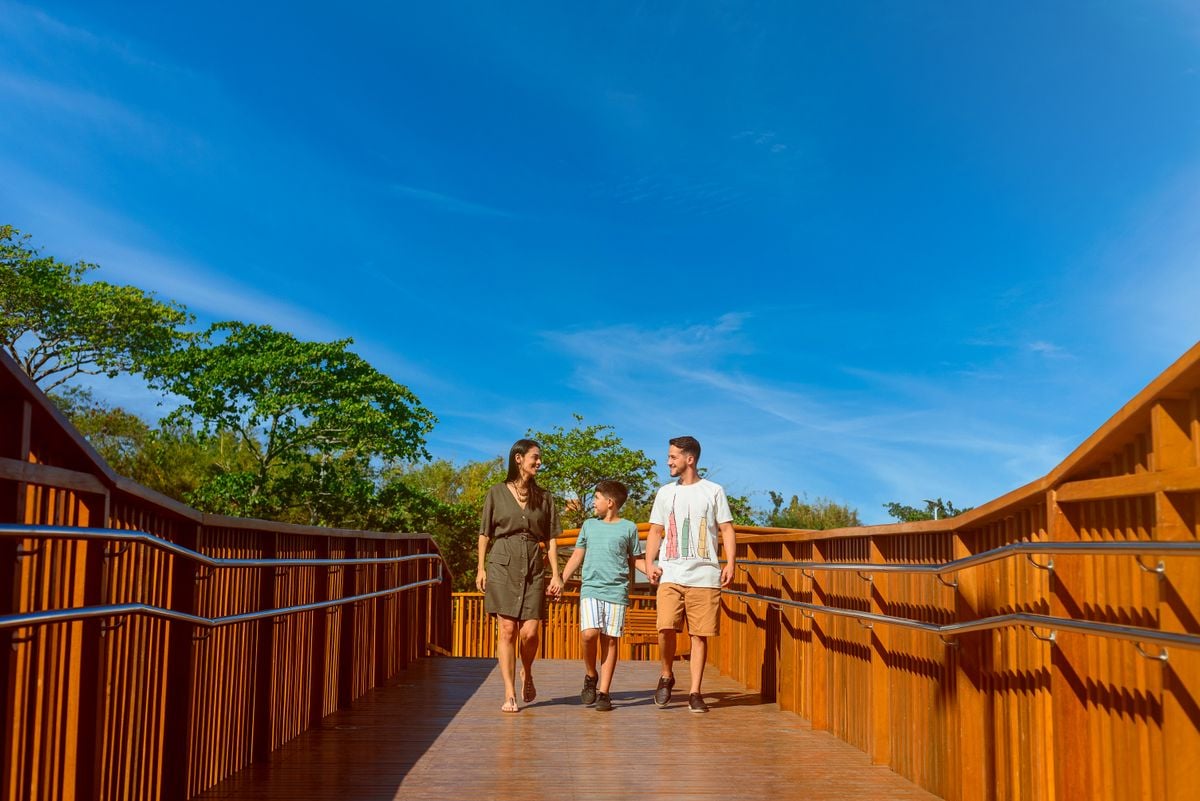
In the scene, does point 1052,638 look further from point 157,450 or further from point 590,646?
point 157,450

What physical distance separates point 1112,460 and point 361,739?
4263 mm

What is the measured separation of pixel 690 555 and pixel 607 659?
3.23 feet

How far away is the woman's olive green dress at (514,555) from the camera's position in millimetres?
7301

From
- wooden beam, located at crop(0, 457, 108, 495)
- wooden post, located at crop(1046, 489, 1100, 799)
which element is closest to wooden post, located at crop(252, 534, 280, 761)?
wooden beam, located at crop(0, 457, 108, 495)

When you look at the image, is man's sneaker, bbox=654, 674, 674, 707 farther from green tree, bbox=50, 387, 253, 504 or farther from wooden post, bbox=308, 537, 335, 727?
green tree, bbox=50, 387, 253, 504

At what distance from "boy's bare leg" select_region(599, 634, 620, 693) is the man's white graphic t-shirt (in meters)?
0.70

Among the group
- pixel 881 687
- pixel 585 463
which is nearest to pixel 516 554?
pixel 881 687

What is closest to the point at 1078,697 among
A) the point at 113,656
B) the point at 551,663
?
the point at 113,656

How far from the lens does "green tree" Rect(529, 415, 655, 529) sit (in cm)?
3953

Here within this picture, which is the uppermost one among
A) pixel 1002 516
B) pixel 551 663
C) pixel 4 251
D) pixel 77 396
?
pixel 4 251

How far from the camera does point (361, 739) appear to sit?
20.2 ft

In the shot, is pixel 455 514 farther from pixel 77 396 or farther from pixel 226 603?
pixel 226 603

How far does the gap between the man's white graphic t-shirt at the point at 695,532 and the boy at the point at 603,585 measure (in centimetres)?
40

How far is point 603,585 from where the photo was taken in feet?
25.7
